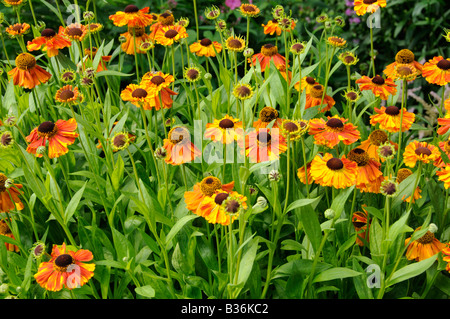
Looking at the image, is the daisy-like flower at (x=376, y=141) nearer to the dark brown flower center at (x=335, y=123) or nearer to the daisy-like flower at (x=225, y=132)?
the dark brown flower center at (x=335, y=123)

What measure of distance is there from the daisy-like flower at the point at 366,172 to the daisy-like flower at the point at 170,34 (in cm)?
63

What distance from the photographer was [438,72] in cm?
137

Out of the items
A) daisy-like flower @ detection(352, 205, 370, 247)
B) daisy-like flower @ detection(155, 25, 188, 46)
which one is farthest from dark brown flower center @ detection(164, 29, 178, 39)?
daisy-like flower @ detection(352, 205, 370, 247)

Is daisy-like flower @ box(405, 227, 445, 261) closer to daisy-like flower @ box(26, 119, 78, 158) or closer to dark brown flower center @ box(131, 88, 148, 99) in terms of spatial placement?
dark brown flower center @ box(131, 88, 148, 99)

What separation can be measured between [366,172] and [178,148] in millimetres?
430

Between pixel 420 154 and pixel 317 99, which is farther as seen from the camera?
pixel 317 99

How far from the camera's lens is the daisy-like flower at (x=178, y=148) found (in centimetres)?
116

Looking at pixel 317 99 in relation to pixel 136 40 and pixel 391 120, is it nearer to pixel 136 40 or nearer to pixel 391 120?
pixel 391 120

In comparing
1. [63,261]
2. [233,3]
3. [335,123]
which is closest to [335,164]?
[335,123]

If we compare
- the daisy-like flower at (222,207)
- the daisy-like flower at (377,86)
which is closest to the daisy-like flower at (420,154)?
the daisy-like flower at (377,86)

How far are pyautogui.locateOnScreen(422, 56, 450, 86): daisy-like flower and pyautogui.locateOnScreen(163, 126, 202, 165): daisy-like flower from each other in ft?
2.19

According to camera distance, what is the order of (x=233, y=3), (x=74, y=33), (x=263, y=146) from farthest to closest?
(x=233, y=3)
(x=74, y=33)
(x=263, y=146)

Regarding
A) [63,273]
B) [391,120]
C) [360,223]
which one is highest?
[391,120]
